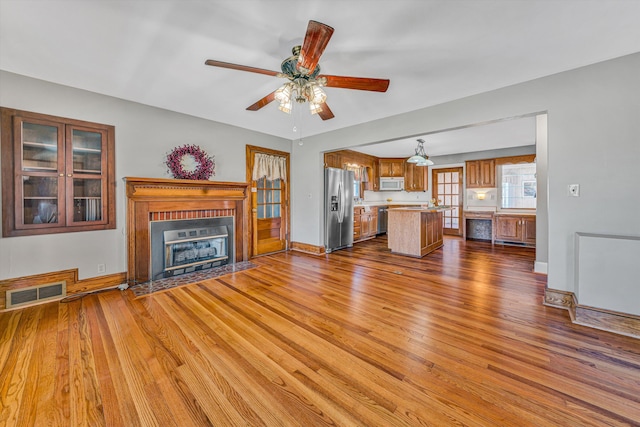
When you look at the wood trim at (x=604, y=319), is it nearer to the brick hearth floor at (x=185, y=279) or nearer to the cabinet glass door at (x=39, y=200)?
the brick hearth floor at (x=185, y=279)

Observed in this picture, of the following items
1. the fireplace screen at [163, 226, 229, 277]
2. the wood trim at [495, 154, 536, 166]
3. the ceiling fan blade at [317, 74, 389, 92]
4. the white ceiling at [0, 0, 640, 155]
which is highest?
the white ceiling at [0, 0, 640, 155]

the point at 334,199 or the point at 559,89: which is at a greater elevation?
the point at 559,89

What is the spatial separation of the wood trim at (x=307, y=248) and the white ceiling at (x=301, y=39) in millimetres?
3244

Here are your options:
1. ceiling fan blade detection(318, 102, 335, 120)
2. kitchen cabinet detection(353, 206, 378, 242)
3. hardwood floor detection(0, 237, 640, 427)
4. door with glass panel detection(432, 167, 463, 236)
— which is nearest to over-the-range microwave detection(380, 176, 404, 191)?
kitchen cabinet detection(353, 206, 378, 242)

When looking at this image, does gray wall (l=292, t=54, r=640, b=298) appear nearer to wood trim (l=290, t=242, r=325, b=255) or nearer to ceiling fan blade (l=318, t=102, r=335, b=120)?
ceiling fan blade (l=318, t=102, r=335, b=120)

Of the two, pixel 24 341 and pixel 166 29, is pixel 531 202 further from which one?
pixel 24 341

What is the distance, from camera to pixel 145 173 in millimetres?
3617

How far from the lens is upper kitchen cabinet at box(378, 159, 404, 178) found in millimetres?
7887

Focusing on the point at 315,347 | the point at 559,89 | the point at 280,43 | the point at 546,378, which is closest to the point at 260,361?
the point at 315,347

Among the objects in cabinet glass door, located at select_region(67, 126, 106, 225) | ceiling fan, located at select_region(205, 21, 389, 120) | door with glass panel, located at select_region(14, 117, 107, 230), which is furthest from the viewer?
cabinet glass door, located at select_region(67, 126, 106, 225)

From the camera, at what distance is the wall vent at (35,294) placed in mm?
2730

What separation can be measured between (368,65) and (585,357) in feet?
10.2

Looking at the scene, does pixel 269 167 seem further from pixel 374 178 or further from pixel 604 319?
pixel 604 319

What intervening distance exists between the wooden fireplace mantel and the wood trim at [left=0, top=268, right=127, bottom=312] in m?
0.21
